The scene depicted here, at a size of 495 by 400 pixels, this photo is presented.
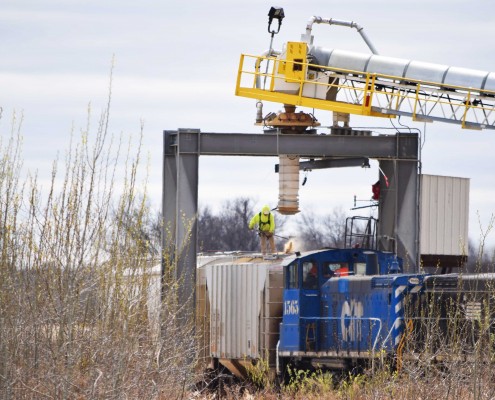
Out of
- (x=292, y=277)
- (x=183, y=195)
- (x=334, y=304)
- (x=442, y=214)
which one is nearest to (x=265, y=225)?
(x=183, y=195)

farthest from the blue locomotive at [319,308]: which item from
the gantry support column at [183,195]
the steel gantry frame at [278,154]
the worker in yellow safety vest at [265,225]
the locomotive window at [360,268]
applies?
the worker in yellow safety vest at [265,225]

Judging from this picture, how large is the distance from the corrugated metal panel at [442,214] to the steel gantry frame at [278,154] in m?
3.11

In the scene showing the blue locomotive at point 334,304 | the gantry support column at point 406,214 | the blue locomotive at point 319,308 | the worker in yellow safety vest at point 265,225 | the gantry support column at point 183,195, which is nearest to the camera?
the blue locomotive at point 319,308

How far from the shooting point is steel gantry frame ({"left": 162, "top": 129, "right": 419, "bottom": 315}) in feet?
86.9

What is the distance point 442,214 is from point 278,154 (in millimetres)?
6809

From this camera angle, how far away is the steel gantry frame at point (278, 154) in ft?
86.9

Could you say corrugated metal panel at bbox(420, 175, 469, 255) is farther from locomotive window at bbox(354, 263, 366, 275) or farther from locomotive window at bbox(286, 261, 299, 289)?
locomotive window at bbox(286, 261, 299, 289)

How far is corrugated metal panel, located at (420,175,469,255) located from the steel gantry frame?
311 cm

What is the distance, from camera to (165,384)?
50.3 ft

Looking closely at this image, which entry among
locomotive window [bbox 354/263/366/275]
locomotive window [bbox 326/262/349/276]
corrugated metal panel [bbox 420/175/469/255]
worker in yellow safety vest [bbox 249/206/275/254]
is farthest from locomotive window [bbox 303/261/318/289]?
corrugated metal panel [bbox 420/175/469/255]

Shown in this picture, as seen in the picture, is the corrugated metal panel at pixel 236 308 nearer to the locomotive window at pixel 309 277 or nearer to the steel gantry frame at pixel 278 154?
the steel gantry frame at pixel 278 154

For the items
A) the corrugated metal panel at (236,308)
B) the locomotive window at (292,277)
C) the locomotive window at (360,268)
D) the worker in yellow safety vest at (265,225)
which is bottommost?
the corrugated metal panel at (236,308)

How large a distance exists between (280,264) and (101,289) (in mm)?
11248

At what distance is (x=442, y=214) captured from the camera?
31.2 meters
